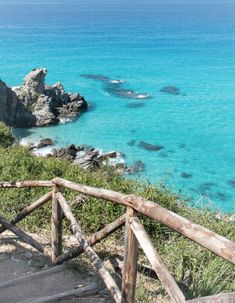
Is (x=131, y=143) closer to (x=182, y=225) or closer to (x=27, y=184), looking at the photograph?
(x=27, y=184)

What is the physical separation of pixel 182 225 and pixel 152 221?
4.81 meters

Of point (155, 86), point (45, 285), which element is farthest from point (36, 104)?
point (45, 285)

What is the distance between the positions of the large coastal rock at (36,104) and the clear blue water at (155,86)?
159cm

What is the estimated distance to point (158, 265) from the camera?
312 cm

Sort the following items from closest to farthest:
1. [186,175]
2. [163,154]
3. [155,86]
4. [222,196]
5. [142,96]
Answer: [222,196]
[186,175]
[163,154]
[142,96]
[155,86]

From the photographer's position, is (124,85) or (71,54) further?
(71,54)

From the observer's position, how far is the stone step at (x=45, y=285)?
4.70 metres

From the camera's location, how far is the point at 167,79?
196 ft

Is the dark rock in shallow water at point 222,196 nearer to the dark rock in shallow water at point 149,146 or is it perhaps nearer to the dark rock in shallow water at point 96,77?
the dark rock in shallow water at point 149,146

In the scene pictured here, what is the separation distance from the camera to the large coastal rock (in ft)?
128

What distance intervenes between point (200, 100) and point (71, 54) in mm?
34106

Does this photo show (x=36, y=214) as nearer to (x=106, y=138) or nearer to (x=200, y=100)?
(x=106, y=138)

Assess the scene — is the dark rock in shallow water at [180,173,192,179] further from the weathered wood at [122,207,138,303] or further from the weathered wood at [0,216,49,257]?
the weathered wood at [122,207,138,303]

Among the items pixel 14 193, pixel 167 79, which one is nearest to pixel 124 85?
pixel 167 79
